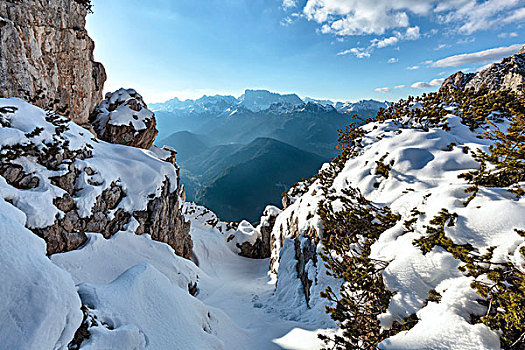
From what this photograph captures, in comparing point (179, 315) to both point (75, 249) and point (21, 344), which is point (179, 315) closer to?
point (21, 344)

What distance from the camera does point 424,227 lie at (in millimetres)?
5496

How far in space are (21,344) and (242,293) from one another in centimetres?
1645

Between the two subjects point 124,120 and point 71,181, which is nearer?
point 71,181

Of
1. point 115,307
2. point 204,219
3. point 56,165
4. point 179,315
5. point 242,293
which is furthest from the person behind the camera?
point 204,219

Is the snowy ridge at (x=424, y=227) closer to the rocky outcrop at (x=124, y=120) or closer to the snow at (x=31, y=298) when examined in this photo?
the snow at (x=31, y=298)

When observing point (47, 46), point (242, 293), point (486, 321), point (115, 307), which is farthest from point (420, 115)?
point (47, 46)

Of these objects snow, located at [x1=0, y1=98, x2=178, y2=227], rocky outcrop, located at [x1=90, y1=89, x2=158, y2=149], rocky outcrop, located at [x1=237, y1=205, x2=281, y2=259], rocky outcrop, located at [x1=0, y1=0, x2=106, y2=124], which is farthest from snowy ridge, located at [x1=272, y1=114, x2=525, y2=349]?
rocky outcrop, located at [x1=237, y1=205, x2=281, y2=259]

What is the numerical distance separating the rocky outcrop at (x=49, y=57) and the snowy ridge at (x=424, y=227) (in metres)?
24.0

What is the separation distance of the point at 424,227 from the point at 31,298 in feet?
25.1

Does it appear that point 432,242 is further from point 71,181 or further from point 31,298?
point 71,181

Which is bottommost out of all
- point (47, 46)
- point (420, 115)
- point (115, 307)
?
point (115, 307)

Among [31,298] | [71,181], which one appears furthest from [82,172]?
[31,298]

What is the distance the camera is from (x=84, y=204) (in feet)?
37.0

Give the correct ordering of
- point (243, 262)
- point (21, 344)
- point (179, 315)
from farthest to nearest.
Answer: point (243, 262) → point (179, 315) → point (21, 344)
